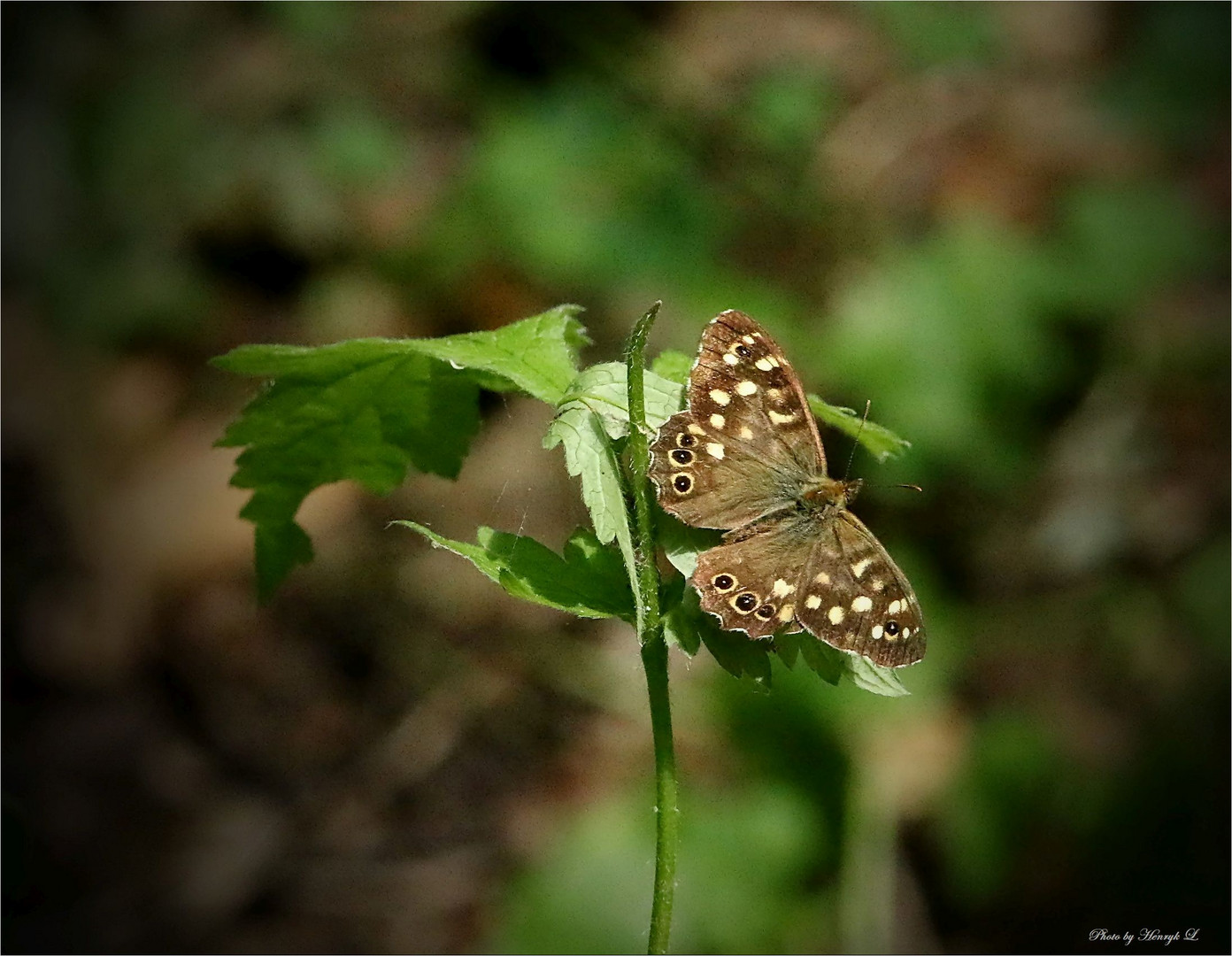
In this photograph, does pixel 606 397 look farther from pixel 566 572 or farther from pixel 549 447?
pixel 566 572

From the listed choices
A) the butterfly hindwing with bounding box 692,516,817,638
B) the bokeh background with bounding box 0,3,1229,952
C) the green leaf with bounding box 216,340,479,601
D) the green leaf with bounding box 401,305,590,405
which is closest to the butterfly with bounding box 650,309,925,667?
the butterfly hindwing with bounding box 692,516,817,638

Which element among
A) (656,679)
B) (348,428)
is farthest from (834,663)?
(348,428)

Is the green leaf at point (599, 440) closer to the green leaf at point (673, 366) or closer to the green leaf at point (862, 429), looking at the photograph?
the green leaf at point (673, 366)

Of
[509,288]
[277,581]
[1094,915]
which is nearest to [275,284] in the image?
[509,288]

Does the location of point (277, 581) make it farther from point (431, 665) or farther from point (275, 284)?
point (275, 284)

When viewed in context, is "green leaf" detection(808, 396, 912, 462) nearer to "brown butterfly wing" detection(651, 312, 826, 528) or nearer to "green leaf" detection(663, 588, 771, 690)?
"brown butterfly wing" detection(651, 312, 826, 528)
